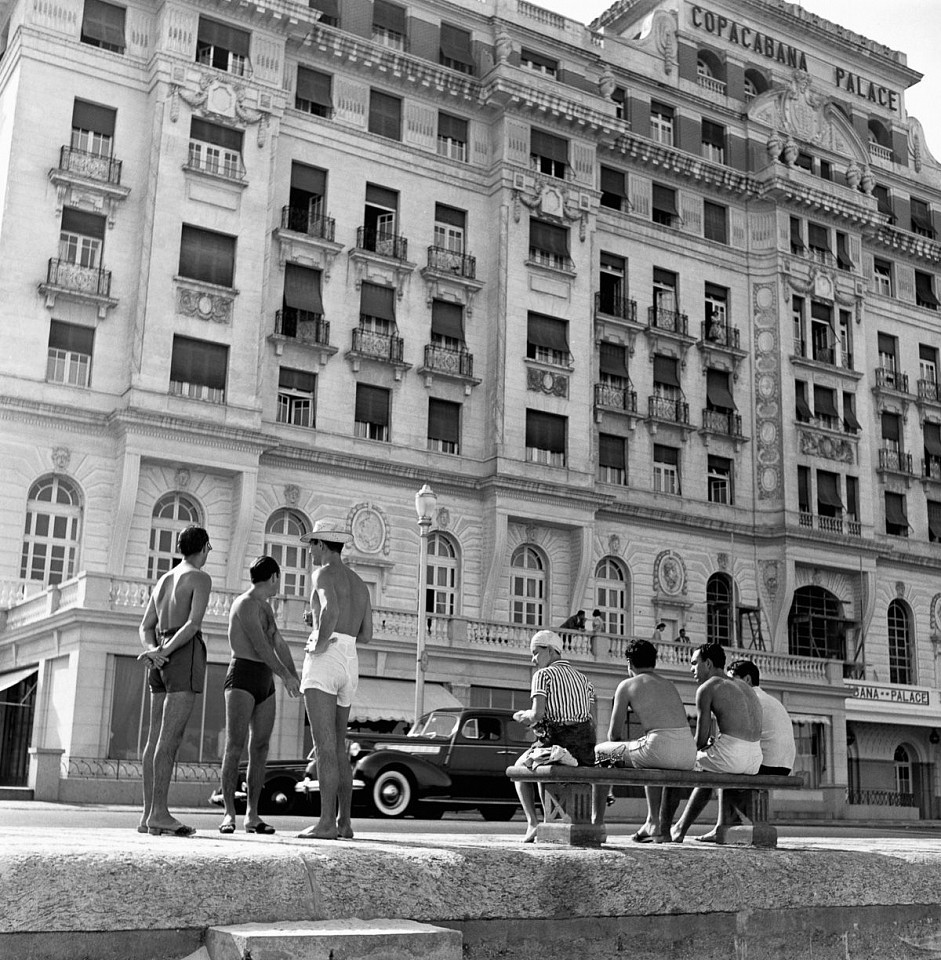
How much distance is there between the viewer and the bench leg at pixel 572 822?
7828mm

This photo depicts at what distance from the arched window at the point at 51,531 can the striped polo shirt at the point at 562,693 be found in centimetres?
2345

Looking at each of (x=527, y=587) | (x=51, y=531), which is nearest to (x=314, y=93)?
(x=51, y=531)

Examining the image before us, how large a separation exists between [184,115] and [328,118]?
4.91 meters

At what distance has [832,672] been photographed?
39719 mm

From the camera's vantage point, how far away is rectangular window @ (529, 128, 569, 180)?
3997 centimetres

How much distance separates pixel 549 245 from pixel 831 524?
1410 centimetres

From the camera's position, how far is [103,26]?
33656mm

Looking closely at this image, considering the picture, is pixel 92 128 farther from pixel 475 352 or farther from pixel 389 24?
pixel 475 352

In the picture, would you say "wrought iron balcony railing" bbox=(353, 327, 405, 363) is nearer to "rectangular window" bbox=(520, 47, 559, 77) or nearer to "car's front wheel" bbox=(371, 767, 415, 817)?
"rectangular window" bbox=(520, 47, 559, 77)

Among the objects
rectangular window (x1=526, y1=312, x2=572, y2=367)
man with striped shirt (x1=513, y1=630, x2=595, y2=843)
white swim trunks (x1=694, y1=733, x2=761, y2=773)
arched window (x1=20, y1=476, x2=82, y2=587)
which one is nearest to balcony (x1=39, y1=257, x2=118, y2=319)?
arched window (x1=20, y1=476, x2=82, y2=587)

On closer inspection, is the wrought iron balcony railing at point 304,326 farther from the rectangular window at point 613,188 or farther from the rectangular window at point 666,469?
the rectangular window at point 666,469

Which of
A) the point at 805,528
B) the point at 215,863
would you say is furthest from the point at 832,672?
the point at 215,863

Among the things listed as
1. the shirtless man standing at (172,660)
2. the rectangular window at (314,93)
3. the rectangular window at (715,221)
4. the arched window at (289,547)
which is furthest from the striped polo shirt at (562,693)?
the rectangular window at (715,221)

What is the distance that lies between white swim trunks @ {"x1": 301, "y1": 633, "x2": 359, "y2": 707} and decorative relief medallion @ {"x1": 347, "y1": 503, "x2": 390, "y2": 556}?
26955 millimetres
